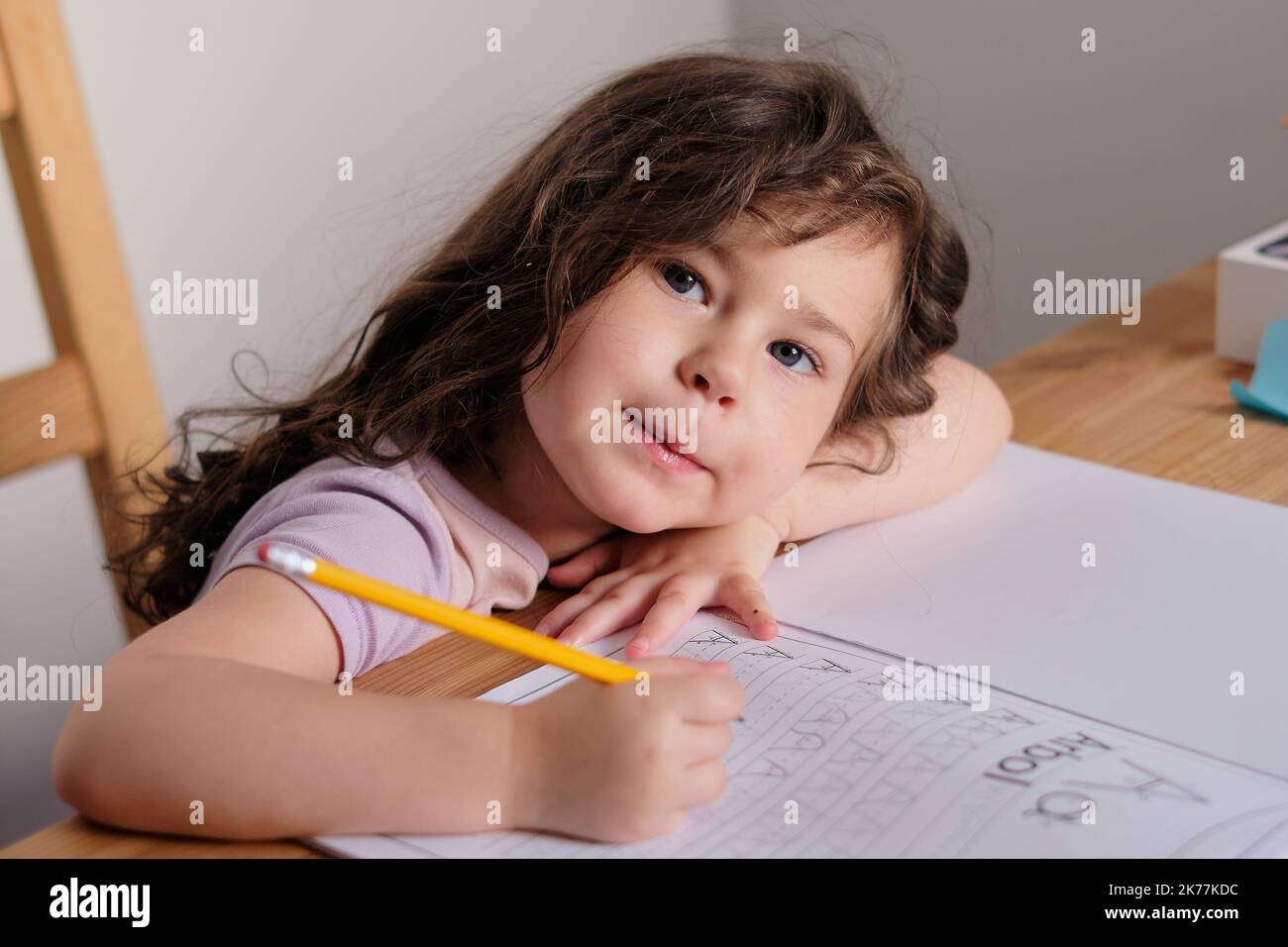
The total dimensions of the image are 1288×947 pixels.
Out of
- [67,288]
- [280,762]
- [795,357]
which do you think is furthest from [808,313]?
[67,288]

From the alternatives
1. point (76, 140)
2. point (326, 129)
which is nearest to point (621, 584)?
point (76, 140)

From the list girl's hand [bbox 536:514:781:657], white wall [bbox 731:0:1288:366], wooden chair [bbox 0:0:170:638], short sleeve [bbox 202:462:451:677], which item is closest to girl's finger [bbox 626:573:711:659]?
girl's hand [bbox 536:514:781:657]

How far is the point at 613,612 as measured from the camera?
0.70 m

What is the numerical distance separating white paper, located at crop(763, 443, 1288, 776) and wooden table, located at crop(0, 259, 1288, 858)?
0.03 m

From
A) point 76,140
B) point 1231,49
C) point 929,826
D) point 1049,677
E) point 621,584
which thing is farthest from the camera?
point 1231,49

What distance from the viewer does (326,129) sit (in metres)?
1.75

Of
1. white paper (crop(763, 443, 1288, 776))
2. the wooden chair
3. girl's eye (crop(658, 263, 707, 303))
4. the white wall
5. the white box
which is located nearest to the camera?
white paper (crop(763, 443, 1288, 776))

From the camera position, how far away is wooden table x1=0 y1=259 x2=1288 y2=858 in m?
0.66

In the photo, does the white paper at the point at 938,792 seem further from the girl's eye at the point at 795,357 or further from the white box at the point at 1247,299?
the white box at the point at 1247,299

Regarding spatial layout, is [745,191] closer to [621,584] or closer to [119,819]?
[621,584]

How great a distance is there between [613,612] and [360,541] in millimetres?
131

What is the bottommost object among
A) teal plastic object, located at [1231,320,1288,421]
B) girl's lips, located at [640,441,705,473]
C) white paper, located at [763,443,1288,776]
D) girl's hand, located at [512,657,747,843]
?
white paper, located at [763,443,1288,776]

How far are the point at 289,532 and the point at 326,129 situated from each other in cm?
122

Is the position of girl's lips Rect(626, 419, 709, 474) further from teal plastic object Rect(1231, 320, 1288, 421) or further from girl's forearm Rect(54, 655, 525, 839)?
teal plastic object Rect(1231, 320, 1288, 421)
